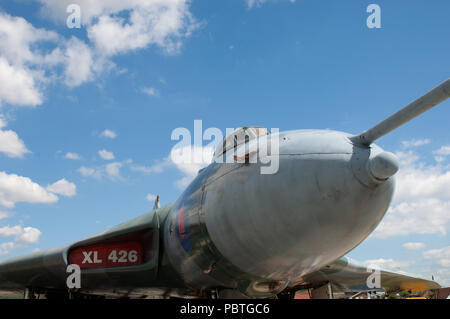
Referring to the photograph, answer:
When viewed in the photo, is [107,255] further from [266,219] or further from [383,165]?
[383,165]

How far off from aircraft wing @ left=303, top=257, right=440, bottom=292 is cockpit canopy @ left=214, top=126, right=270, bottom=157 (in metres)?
2.86

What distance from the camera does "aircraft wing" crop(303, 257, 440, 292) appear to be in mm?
7519

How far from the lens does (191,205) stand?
564 cm

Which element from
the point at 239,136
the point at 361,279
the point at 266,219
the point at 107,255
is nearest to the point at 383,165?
the point at 266,219

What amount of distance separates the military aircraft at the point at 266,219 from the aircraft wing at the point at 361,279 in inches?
5.4

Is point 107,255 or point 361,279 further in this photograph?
point 361,279

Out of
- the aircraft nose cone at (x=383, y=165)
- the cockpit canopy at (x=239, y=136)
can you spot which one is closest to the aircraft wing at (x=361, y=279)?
the cockpit canopy at (x=239, y=136)

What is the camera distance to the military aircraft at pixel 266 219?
365 cm

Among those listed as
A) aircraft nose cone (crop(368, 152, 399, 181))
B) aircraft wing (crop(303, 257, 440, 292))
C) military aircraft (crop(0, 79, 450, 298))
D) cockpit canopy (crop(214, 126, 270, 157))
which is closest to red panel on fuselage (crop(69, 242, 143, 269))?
military aircraft (crop(0, 79, 450, 298))

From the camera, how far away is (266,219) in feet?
13.2

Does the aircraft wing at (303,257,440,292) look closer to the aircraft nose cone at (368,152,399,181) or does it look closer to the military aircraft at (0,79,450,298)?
the military aircraft at (0,79,450,298)

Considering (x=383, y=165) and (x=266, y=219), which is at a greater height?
(x=383, y=165)

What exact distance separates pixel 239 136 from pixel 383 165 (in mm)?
2875
